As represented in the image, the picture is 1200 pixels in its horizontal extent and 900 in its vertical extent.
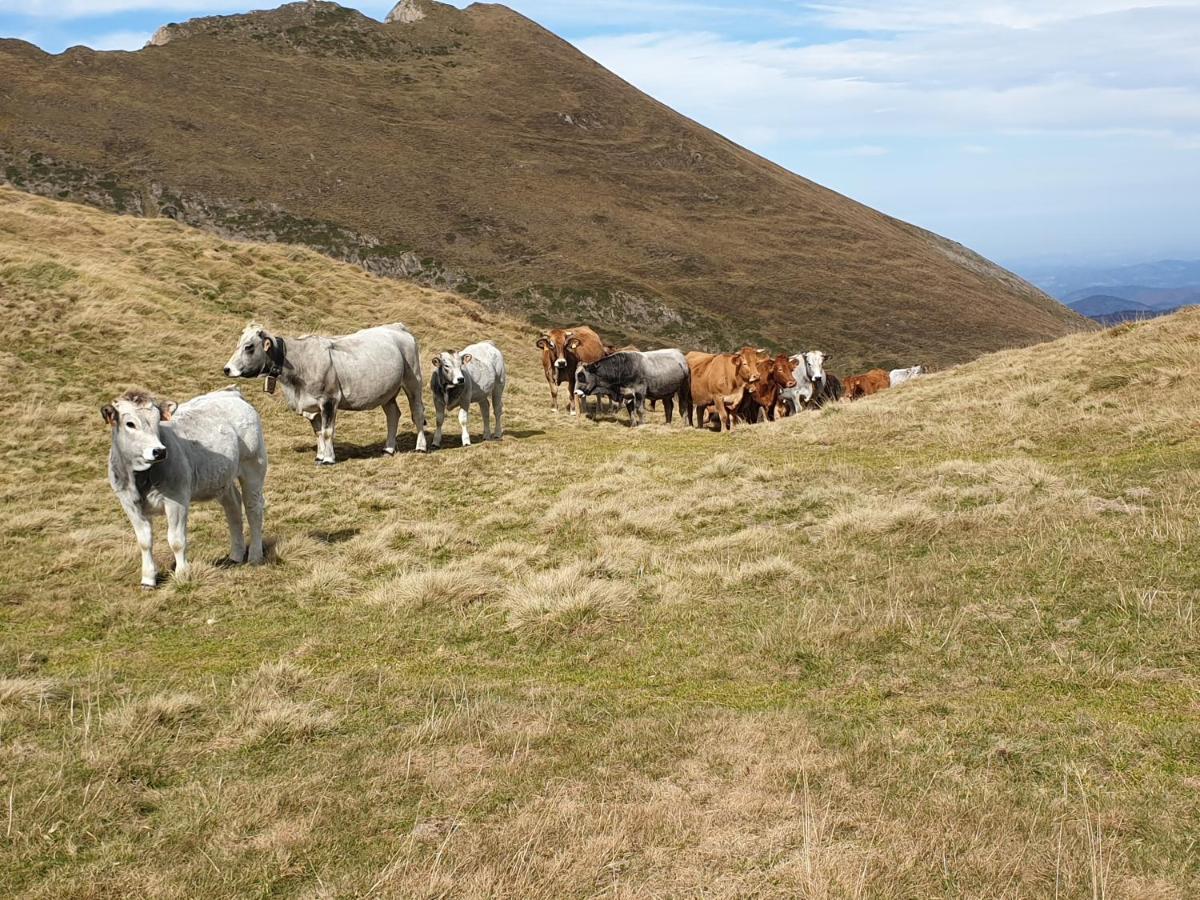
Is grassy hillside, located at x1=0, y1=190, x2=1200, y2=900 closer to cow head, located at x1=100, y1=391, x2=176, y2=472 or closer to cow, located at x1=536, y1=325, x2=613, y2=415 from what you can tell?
cow head, located at x1=100, y1=391, x2=176, y2=472

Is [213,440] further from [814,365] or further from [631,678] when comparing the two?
[814,365]

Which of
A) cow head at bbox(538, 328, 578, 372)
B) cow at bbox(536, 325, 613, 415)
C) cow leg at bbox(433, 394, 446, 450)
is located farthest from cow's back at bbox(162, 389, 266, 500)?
cow head at bbox(538, 328, 578, 372)

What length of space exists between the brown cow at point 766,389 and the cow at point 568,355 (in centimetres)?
468

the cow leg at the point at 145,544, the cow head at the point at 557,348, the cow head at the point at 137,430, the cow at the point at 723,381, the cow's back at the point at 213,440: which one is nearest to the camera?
the cow head at the point at 137,430

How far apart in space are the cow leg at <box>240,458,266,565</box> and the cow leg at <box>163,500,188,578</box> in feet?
4.08

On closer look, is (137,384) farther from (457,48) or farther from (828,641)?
(457,48)

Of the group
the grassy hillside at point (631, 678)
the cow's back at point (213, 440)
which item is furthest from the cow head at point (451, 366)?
the cow's back at point (213, 440)

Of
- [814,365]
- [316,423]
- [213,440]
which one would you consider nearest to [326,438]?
[316,423]

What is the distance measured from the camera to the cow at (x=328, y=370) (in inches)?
722

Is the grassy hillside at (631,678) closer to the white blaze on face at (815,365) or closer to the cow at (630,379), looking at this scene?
the cow at (630,379)

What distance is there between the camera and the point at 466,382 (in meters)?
21.3

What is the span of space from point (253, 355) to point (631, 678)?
13.0 m

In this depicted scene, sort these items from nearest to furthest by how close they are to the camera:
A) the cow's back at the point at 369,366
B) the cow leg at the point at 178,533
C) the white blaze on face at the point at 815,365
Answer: the cow leg at the point at 178,533 < the cow's back at the point at 369,366 < the white blaze on face at the point at 815,365

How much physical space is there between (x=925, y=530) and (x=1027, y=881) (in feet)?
24.7
